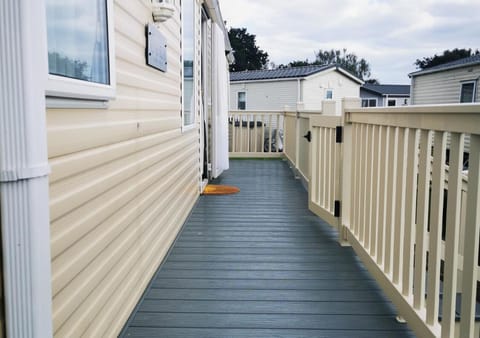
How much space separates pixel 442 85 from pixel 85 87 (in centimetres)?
1777

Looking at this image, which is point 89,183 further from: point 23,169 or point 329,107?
point 329,107

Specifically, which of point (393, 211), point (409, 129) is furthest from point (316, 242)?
point (409, 129)

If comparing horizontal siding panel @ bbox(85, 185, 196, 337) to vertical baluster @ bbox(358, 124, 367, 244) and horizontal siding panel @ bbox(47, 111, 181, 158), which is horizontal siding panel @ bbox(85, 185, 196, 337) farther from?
vertical baluster @ bbox(358, 124, 367, 244)

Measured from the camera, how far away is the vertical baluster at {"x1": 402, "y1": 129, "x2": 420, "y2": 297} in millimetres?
1957

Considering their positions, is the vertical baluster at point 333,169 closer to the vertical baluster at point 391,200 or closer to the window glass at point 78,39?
the vertical baluster at point 391,200

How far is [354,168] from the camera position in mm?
3221

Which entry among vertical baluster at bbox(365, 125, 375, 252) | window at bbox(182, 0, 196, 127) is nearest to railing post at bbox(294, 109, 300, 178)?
window at bbox(182, 0, 196, 127)

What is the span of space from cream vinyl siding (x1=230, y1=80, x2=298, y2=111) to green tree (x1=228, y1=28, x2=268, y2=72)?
68.6ft

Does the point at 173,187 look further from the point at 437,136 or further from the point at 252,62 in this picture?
the point at 252,62

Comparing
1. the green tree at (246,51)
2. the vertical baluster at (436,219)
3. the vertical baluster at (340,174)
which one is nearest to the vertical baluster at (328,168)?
the vertical baluster at (340,174)

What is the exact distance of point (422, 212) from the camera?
72.1 inches

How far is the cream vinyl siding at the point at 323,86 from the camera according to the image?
19.3 m

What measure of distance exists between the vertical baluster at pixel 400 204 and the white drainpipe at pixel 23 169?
155cm

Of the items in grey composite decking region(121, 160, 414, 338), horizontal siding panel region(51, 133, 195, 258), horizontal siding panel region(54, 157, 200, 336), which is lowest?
grey composite decking region(121, 160, 414, 338)
